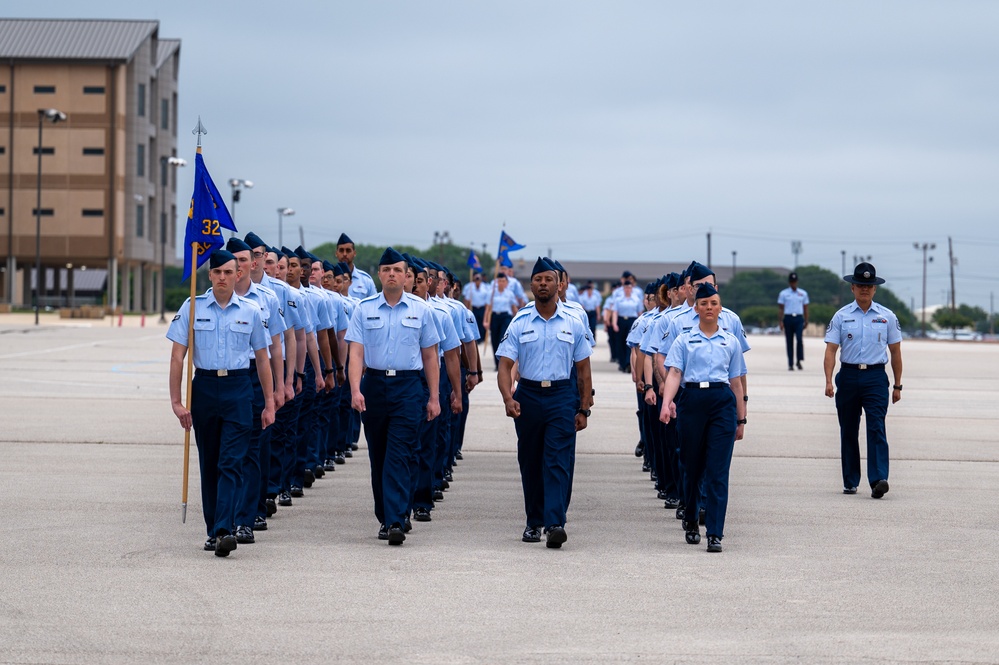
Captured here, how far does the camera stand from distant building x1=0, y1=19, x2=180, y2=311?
92.6m

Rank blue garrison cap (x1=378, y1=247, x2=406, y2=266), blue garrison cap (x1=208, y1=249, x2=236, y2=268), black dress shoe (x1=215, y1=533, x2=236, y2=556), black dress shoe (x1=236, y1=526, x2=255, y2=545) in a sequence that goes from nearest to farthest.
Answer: black dress shoe (x1=215, y1=533, x2=236, y2=556), blue garrison cap (x1=208, y1=249, x2=236, y2=268), black dress shoe (x1=236, y1=526, x2=255, y2=545), blue garrison cap (x1=378, y1=247, x2=406, y2=266)

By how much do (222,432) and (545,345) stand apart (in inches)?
87.8

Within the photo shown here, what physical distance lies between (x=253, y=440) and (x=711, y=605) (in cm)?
353

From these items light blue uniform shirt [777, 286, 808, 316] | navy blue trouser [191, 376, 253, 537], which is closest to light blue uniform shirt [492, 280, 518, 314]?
light blue uniform shirt [777, 286, 808, 316]

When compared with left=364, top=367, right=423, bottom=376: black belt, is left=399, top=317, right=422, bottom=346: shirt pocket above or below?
above

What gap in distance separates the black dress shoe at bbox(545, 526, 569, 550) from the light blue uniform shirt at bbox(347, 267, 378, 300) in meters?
6.25

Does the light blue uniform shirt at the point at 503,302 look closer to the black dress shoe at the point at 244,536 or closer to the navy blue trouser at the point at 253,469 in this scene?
the navy blue trouser at the point at 253,469

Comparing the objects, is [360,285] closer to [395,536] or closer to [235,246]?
[235,246]

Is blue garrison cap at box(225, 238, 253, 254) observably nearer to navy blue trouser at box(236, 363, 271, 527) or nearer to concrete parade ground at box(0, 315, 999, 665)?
navy blue trouser at box(236, 363, 271, 527)

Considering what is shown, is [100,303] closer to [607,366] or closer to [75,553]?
[607,366]

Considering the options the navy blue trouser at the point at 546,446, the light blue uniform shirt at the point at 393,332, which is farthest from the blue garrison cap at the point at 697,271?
the light blue uniform shirt at the point at 393,332

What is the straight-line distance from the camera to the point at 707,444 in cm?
977

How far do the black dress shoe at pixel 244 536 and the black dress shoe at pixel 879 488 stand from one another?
17.6 ft

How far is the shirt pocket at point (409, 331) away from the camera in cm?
984
